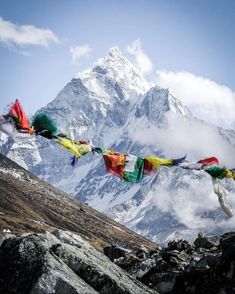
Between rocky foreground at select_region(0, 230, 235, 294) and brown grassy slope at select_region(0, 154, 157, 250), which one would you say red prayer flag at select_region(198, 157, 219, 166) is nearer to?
rocky foreground at select_region(0, 230, 235, 294)

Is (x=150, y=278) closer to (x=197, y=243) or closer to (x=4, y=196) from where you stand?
(x=197, y=243)

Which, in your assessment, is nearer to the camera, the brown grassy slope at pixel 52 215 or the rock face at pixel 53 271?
the rock face at pixel 53 271

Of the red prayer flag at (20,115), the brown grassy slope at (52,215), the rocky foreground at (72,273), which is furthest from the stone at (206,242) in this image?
the brown grassy slope at (52,215)

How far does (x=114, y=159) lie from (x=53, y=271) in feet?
22.3

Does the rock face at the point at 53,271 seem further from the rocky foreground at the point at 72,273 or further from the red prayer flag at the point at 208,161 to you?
the red prayer flag at the point at 208,161

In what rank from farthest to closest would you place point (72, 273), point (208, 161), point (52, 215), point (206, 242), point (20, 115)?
point (52, 215) < point (206, 242) < point (208, 161) < point (20, 115) < point (72, 273)

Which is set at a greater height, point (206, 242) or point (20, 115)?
point (20, 115)

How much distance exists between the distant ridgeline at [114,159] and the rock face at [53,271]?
3.94 meters

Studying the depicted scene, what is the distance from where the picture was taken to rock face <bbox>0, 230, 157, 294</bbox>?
33.2 ft

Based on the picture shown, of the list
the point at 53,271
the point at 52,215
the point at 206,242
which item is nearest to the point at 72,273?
the point at 53,271

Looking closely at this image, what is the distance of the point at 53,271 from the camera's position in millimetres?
10273

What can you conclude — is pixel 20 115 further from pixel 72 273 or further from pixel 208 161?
pixel 208 161

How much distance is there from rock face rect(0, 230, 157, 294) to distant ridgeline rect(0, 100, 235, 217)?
3944 mm

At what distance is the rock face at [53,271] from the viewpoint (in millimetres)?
10117
